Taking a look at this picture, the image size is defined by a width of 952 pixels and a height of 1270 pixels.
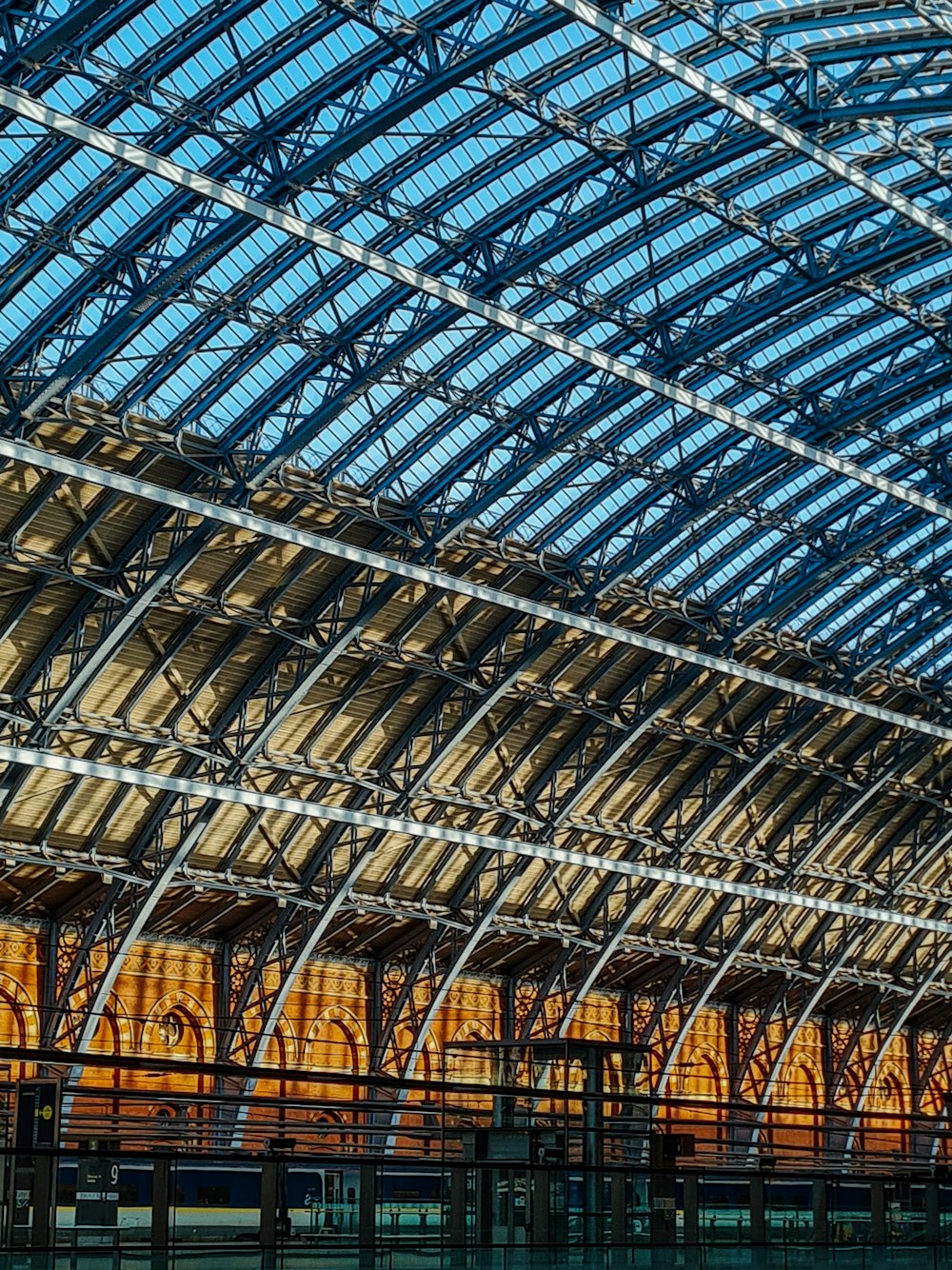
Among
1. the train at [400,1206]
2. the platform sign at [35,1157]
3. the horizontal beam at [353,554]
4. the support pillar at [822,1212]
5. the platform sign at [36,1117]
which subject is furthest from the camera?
the support pillar at [822,1212]

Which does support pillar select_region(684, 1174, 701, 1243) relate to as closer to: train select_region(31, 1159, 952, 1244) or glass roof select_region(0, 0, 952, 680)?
train select_region(31, 1159, 952, 1244)

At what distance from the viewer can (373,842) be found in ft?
161

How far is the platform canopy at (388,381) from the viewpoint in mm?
31000

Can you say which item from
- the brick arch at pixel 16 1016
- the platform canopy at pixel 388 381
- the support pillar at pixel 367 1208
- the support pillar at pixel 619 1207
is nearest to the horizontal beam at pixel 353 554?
the platform canopy at pixel 388 381

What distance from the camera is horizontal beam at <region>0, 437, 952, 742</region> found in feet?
113

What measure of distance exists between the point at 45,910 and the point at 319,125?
2326cm

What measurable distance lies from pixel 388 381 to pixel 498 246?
3566 mm

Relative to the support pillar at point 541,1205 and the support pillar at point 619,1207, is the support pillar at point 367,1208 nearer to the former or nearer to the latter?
the support pillar at point 541,1205

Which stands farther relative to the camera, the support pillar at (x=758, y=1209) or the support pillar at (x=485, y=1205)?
the support pillar at (x=758, y=1209)

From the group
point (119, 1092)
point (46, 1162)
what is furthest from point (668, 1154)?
point (46, 1162)

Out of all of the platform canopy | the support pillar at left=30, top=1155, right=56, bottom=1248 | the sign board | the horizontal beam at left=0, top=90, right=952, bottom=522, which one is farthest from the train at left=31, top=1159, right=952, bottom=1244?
the horizontal beam at left=0, top=90, right=952, bottom=522

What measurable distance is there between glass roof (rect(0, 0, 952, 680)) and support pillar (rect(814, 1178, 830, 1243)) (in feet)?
50.8

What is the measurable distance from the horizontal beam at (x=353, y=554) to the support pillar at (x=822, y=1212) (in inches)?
575

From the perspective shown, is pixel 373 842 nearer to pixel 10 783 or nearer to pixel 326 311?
pixel 10 783
